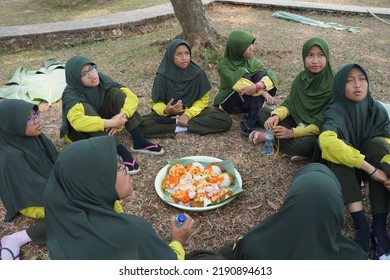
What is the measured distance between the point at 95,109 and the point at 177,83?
100 cm

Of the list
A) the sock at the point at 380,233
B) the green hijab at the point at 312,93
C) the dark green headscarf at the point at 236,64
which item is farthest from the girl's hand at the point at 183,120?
the sock at the point at 380,233

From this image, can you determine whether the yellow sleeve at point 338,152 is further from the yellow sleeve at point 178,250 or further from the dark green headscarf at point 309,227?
the yellow sleeve at point 178,250

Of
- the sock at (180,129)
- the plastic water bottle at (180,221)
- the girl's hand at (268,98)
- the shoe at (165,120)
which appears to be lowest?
the plastic water bottle at (180,221)

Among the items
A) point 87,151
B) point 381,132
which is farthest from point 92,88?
point 381,132

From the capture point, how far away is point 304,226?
1767mm

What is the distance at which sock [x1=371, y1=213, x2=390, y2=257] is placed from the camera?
8.33 feet

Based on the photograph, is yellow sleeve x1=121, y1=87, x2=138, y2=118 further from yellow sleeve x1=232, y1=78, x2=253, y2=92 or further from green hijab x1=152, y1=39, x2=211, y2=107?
yellow sleeve x1=232, y1=78, x2=253, y2=92

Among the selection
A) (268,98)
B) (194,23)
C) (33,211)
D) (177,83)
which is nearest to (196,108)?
(177,83)

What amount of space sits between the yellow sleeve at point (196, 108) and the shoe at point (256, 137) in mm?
684

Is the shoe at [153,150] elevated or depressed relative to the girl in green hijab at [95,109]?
depressed

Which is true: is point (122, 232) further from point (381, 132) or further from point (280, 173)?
point (381, 132)

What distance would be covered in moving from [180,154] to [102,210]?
2062 millimetres

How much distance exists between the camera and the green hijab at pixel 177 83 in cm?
414

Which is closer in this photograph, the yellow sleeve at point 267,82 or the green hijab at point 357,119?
the green hijab at point 357,119
